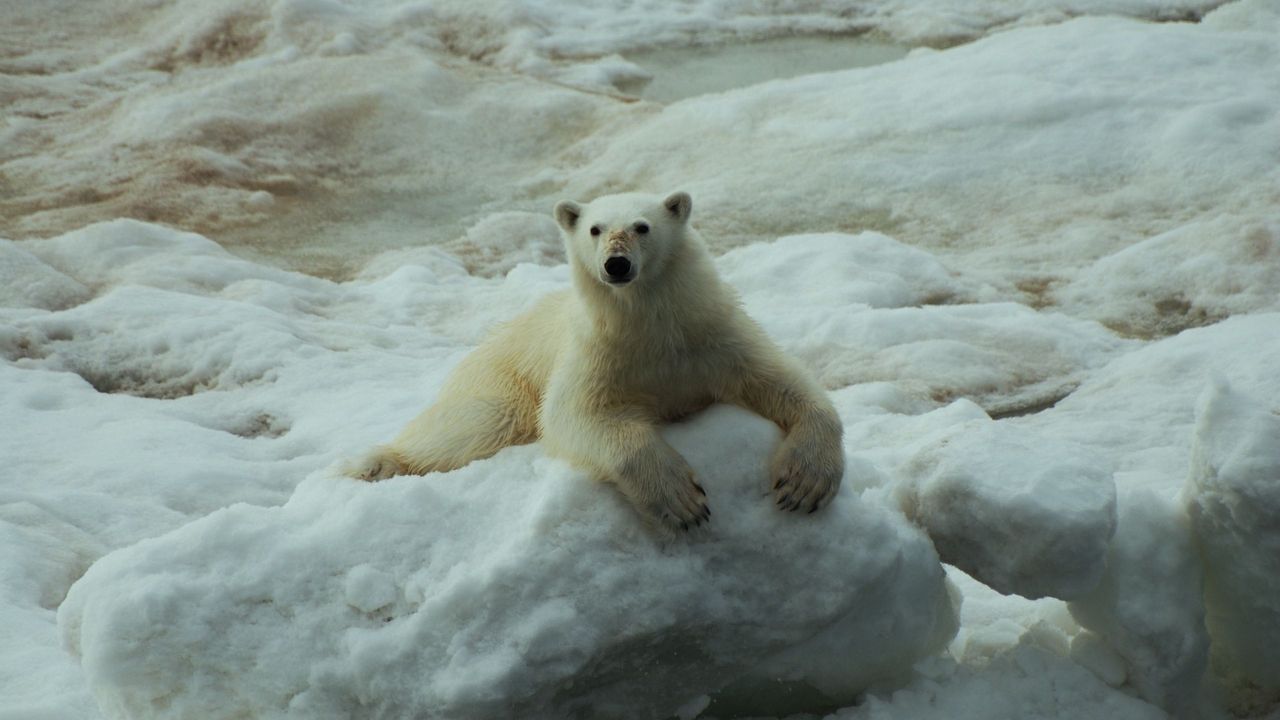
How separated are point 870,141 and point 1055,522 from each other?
671 cm

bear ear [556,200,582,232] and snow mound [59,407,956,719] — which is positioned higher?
bear ear [556,200,582,232]

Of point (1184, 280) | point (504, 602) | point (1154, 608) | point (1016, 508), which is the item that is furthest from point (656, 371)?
point (1184, 280)

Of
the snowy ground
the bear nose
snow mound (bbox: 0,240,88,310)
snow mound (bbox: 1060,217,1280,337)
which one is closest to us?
the snowy ground

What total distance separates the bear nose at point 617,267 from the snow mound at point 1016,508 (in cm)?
108

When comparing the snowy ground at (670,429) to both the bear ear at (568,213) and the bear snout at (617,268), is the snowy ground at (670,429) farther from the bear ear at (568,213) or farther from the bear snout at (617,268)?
the bear ear at (568,213)

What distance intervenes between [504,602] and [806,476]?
2.93 feet

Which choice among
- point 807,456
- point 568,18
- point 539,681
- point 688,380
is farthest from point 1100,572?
point 568,18

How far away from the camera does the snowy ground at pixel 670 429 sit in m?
3.34

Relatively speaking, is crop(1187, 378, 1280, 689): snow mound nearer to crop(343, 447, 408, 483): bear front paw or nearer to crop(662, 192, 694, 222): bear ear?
crop(662, 192, 694, 222): bear ear

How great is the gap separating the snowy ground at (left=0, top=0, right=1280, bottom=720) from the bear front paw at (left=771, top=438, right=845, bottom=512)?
0.24ft

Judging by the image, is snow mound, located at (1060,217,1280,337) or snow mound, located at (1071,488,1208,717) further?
snow mound, located at (1060,217,1280,337)

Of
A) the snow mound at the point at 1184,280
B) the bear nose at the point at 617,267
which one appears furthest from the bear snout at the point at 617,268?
the snow mound at the point at 1184,280

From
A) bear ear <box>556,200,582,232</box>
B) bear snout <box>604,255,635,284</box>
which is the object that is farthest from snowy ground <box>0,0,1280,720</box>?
bear ear <box>556,200,582,232</box>

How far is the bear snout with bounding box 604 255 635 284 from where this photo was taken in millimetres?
3479
